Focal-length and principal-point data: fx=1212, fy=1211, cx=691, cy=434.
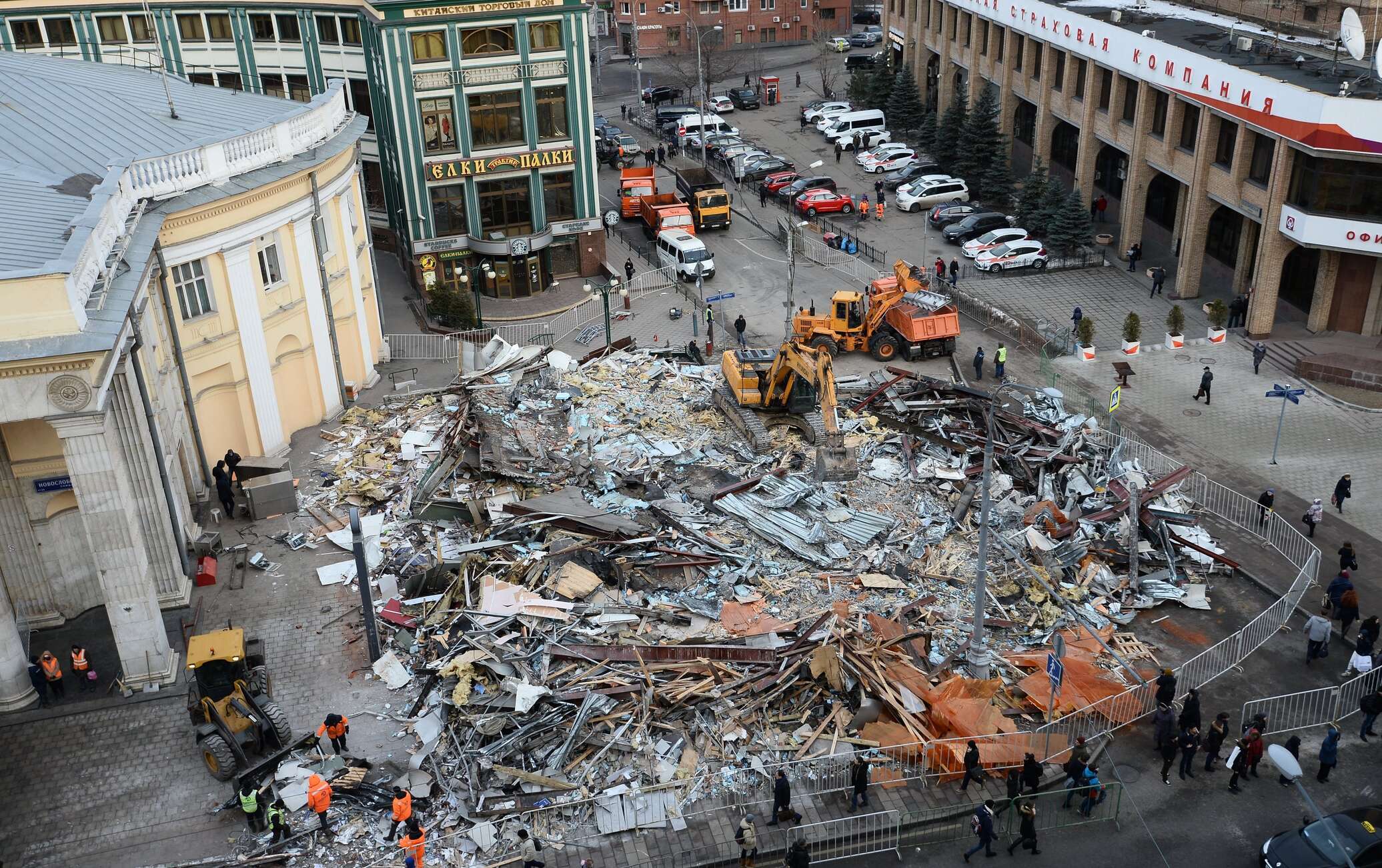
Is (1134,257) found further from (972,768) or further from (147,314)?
(147,314)

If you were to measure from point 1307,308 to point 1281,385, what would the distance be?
6.72 m

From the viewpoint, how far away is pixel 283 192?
1378 inches

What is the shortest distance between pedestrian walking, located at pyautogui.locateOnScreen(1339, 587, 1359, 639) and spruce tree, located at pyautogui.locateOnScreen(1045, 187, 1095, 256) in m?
28.1

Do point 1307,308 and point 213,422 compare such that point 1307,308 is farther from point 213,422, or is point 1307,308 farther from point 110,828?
point 110,828

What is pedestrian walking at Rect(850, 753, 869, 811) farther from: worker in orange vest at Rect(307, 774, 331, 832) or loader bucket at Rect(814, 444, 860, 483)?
loader bucket at Rect(814, 444, 860, 483)

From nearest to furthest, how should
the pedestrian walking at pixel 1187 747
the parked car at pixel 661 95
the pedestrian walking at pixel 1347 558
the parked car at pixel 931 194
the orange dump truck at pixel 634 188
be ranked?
the pedestrian walking at pixel 1187 747 → the pedestrian walking at pixel 1347 558 → the parked car at pixel 931 194 → the orange dump truck at pixel 634 188 → the parked car at pixel 661 95

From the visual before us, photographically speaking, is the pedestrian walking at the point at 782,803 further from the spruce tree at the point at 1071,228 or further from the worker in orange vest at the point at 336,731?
the spruce tree at the point at 1071,228

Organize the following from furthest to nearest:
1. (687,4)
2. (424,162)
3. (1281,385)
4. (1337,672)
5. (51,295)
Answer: (687,4) < (424,162) < (1281,385) < (1337,672) < (51,295)

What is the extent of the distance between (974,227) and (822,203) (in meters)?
8.29

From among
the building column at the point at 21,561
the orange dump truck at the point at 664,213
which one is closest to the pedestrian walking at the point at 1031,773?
the building column at the point at 21,561

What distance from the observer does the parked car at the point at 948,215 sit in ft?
196

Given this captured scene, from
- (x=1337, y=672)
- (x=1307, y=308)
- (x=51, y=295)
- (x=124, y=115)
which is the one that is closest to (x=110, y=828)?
(x=51, y=295)

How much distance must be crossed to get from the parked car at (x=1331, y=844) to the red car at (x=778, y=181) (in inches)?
1899

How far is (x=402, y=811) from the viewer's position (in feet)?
71.7
